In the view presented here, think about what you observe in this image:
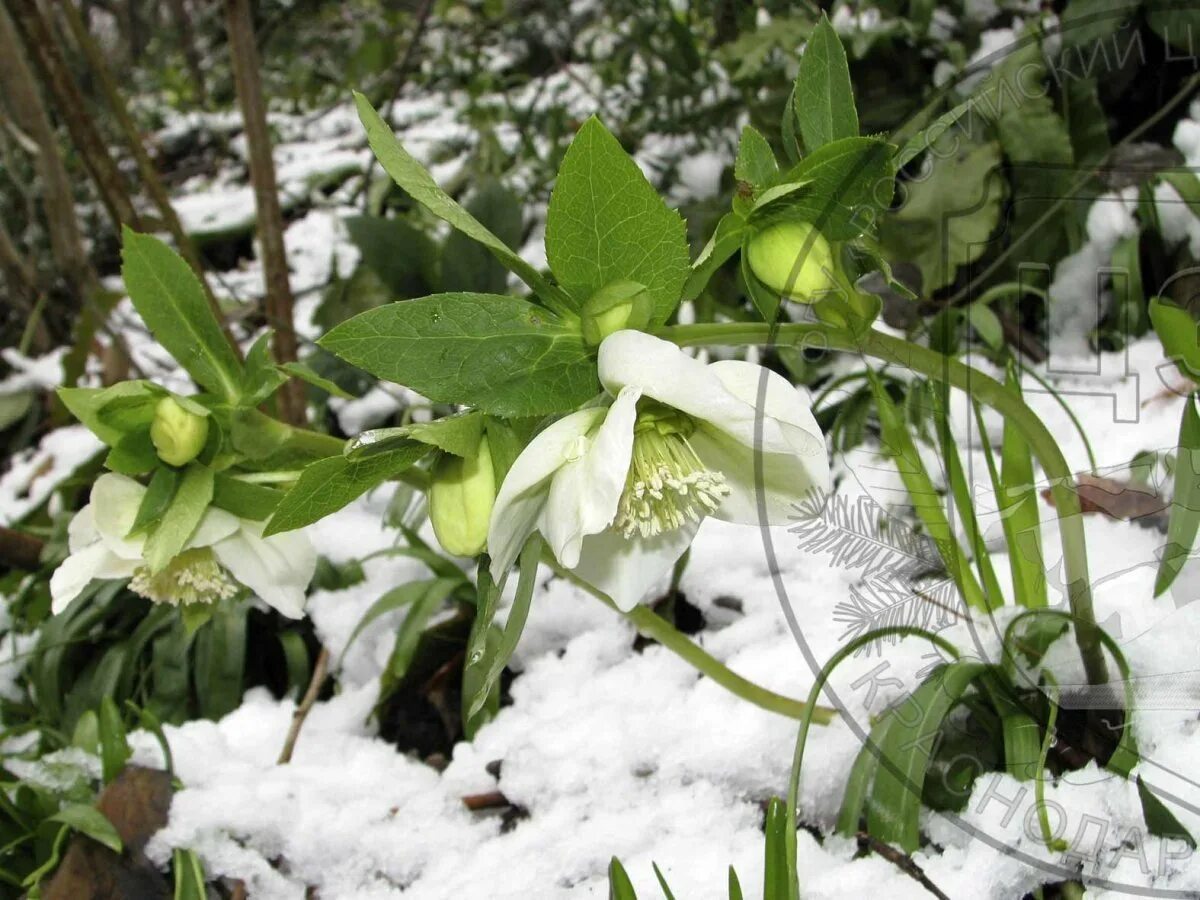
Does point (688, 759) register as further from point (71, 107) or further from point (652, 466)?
point (71, 107)

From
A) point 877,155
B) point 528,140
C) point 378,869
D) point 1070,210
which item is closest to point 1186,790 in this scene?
point 877,155

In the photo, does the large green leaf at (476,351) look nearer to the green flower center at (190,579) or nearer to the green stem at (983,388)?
the green stem at (983,388)

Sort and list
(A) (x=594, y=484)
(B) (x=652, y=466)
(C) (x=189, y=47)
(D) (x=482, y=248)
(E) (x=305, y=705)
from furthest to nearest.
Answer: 1. (C) (x=189, y=47)
2. (D) (x=482, y=248)
3. (E) (x=305, y=705)
4. (B) (x=652, y=466)
5. (A) (x=594, y=484)

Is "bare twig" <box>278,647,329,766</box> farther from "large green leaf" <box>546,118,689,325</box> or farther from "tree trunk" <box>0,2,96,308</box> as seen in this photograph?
Answer: "tree trunk" <box>0,2,96,308</box>

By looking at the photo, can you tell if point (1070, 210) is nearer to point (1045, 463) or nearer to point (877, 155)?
point (1045, 463)

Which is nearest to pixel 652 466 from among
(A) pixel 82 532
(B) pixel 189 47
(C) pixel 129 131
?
(A) pixel 82 532

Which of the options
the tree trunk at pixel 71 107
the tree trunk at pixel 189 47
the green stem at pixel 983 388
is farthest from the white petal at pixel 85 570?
the tree trunk at pixel 189 47

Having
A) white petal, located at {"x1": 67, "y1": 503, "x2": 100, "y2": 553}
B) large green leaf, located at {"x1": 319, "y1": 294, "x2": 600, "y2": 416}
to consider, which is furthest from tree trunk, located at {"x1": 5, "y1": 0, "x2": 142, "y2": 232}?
large green leaf, located at {"x1": 319, "y1": 294, "x2": 600, "y2": 416}

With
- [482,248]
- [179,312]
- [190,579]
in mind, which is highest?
[179,312]
